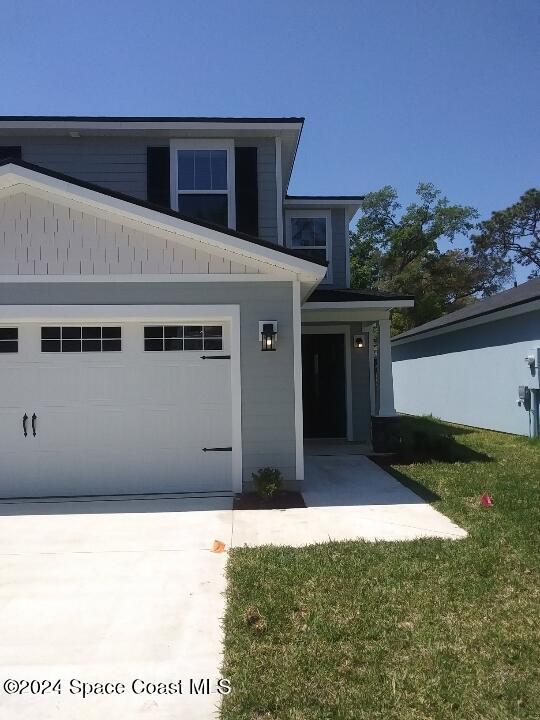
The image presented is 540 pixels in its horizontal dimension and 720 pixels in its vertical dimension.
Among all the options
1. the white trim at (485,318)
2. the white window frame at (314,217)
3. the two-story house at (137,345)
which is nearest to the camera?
the two-story house at (137,345)

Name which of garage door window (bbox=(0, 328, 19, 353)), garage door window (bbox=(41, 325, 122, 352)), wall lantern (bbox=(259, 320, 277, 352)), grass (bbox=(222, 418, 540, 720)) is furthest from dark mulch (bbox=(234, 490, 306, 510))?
garage door window (bbox=(0, 328, 19, 353))

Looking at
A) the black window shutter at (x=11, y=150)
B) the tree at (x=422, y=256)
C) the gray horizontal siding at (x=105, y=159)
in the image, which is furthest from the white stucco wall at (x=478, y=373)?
the tree at (x=422, y=256)

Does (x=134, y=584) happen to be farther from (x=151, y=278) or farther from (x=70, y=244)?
(x=70, y=244)

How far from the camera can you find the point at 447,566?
441 centimetres

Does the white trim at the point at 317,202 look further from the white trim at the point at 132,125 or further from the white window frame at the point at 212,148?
the white trim at the point at 132,125

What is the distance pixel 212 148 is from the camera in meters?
9.38

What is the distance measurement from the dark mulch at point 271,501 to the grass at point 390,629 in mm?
1562

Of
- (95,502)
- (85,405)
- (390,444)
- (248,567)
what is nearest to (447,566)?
(248,567)

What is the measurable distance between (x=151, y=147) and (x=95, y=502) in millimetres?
5923

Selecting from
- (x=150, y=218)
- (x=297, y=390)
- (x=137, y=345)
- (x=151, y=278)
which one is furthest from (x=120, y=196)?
(x=297, y=390)

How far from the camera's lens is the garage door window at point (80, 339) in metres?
7.11

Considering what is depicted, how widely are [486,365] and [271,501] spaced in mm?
9090

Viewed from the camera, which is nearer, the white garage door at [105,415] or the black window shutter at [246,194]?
the white garage door at [105,415]

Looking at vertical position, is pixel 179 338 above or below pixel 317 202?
below
